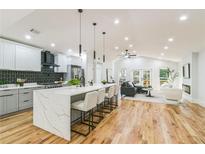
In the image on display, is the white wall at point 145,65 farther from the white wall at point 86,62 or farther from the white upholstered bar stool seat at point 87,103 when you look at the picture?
the white upholstered bar stool seat at point 87,103

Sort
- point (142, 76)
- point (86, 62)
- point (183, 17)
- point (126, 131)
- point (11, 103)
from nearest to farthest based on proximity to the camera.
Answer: point (126, 131) → point (183, 17) → point (11, 103) → point (86, 62) → point (142, 76)

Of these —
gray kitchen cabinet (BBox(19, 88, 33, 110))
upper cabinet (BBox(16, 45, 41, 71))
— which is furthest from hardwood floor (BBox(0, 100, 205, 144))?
upper cabinet (BBox(16, 45, 41, 71))

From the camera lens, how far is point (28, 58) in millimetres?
4887

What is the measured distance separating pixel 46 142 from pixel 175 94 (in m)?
5.74

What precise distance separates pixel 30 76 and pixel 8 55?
1.41m

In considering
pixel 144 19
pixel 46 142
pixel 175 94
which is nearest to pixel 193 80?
pixel 175 94

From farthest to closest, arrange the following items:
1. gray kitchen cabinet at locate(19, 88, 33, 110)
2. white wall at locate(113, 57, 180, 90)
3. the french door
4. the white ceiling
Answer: the french door < white wall at locate(113, 57, 180, 90) < gray kitchen cabinet at locate(19, 88, 33, 110) < the white ceiling

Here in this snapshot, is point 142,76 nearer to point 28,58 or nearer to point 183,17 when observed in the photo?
point 183,17

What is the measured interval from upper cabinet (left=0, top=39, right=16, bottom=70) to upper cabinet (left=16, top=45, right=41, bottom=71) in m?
0.14

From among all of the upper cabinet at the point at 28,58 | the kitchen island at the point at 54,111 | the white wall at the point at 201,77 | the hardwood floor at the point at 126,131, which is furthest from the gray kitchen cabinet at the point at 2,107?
the white wall at the point at 201,77

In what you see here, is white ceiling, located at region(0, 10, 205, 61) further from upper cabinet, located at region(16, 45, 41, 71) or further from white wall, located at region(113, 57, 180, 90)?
white wall, located at region(113, 57, 180, 90)

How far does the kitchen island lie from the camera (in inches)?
101

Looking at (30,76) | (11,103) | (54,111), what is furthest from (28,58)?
(54,111)
